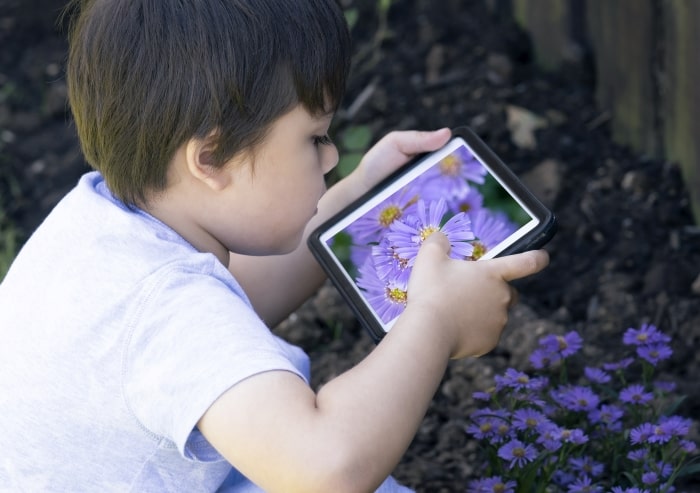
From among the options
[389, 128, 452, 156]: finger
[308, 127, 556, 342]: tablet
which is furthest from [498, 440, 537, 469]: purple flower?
[389, 128, 452, 156]: finger

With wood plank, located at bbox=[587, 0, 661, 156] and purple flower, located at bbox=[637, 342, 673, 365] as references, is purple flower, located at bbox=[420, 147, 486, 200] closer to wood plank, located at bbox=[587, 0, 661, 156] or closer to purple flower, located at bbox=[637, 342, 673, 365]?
purple flower, located at bbox=[637, 342, 673, 365]

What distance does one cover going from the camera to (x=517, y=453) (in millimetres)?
1690

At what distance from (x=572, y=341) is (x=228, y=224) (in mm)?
624

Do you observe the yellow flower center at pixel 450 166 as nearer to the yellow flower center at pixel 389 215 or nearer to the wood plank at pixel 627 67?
the yellow flower center at pixel 389 215

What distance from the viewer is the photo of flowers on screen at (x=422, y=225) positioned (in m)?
1.70

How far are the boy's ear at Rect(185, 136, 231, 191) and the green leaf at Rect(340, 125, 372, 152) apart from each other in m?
1.24

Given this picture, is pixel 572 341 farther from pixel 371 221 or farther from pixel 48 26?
pixel 48 26

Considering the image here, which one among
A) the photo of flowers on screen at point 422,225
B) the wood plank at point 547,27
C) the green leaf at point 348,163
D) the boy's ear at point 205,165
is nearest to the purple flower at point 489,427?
the photo of flowers on screen at point 422,225

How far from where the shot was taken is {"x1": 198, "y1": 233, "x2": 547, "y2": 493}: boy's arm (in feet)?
4.30

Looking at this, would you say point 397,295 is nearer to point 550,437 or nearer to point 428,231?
point 428,231

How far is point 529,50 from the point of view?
317 cm

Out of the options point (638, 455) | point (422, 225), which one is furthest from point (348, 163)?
point (638, 455)

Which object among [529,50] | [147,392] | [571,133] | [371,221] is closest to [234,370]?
[147,392]

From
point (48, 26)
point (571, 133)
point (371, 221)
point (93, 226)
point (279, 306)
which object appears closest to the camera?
point (93, 226)
